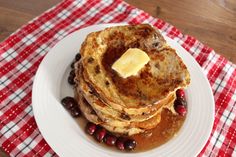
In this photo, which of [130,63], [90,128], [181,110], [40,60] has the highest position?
[40,60]

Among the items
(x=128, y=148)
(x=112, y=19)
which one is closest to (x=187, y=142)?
(x=128, y=148)

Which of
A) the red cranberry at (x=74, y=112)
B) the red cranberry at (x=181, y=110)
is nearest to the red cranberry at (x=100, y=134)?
the red cranberry at (x=74, y=112)

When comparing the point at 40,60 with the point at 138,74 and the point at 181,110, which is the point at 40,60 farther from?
the point at 181,110

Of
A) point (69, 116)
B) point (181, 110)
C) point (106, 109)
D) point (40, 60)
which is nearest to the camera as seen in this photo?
point (106, 109)

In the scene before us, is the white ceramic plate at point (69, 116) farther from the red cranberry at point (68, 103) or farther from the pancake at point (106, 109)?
the pancake at point (106, 109)

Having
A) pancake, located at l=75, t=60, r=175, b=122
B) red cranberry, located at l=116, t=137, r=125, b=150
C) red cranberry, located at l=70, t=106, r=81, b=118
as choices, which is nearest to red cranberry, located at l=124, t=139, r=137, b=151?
red cranberry, located at l=116, t=137, r=125, b=150

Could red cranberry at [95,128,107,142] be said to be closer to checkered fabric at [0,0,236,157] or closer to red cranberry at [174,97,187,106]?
checkered fabric at [0,0,236,157]

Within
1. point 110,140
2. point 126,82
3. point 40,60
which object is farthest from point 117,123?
point 40,60

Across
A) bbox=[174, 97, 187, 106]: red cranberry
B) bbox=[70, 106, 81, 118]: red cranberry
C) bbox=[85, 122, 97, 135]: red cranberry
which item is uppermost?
bbox=[70, 106, 81, 118]: red cranberry
